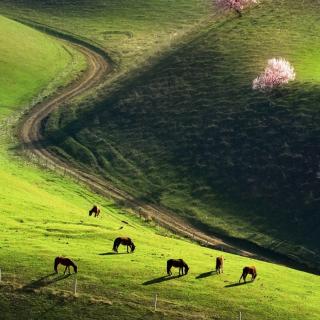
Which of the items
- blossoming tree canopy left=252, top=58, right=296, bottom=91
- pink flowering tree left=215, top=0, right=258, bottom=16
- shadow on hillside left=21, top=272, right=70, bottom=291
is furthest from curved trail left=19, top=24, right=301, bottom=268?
blossoming tree canopy left=252, top=58, right=296, bottom=91

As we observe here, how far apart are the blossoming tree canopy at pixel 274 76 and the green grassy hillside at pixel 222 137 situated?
1.56 meters

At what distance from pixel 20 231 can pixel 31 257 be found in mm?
7260

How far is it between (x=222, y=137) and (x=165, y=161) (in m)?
9.28

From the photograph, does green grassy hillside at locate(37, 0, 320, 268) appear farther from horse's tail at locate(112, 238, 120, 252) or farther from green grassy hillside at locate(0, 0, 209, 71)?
horse's tail at locate(112, 238, 120, 252)

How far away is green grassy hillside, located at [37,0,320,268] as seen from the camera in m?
82.6

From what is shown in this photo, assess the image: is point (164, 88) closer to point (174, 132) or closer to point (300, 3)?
point (174, 132)

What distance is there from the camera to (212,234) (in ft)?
261

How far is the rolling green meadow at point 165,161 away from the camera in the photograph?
48.5 m

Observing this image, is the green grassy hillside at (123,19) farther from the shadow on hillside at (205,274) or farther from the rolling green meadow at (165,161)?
the shadow on hillside at (205,274)

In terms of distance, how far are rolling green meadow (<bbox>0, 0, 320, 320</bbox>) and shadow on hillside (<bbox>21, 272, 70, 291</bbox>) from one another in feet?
0.31

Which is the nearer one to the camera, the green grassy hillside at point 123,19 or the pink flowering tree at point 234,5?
the pink flowering tree at point 234,5

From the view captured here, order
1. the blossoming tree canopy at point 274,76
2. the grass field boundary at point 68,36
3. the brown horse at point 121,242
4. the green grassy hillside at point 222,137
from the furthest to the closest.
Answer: the grass field boundary at point 68,36 → the blossoming tree canopy at point 274,76 → the green grassy hillside at point 222,137 → the brown horse at point 121,242

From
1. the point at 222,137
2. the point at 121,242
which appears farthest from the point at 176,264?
the point at 222,137

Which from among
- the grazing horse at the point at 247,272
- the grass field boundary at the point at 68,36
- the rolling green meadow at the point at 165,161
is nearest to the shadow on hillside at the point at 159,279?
the rolling green meadow at the point at 165,161
